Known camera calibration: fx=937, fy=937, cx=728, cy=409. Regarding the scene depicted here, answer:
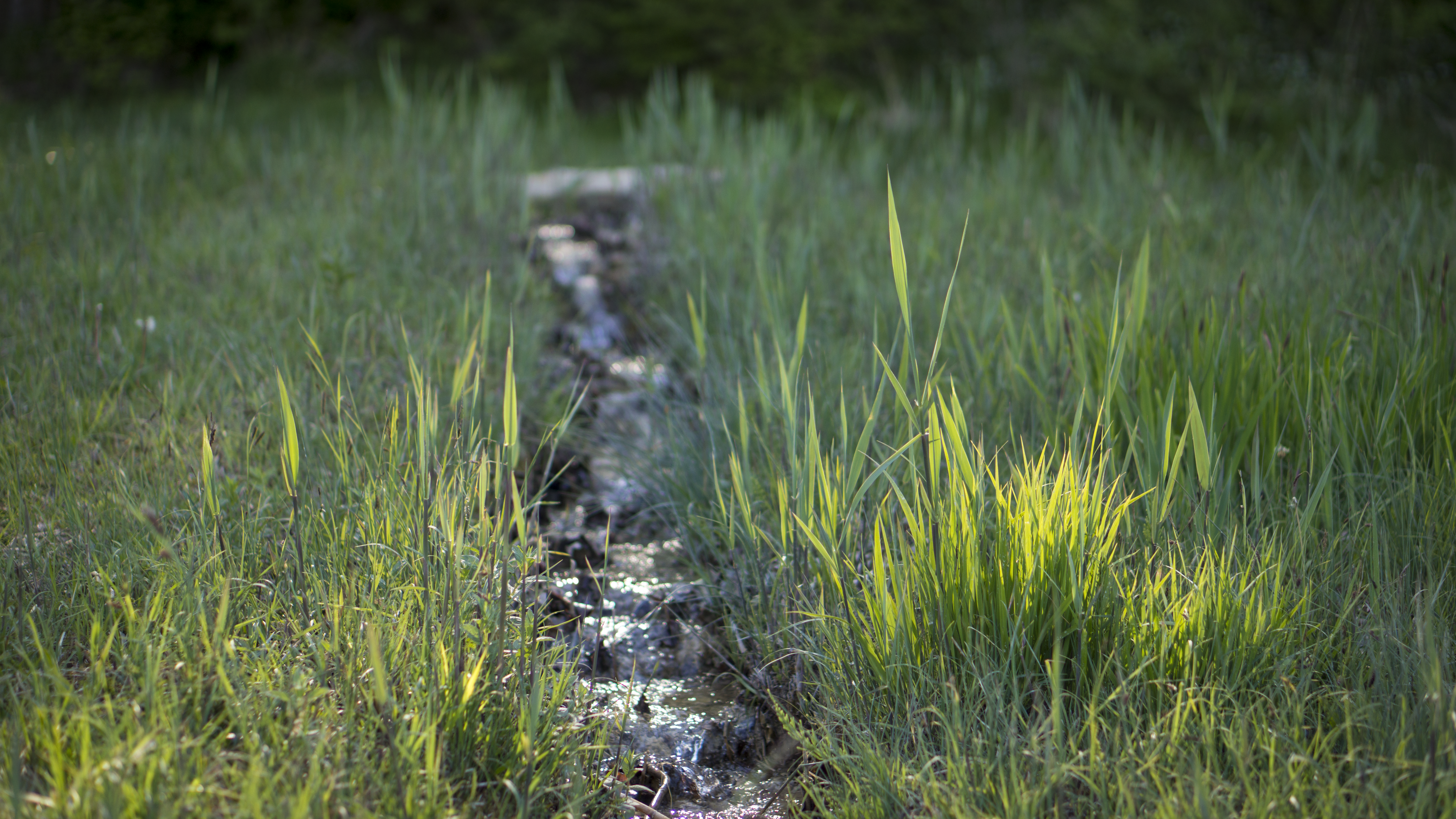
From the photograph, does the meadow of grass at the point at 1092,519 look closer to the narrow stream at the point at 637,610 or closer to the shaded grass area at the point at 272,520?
the narrow stream at the point at 637,610

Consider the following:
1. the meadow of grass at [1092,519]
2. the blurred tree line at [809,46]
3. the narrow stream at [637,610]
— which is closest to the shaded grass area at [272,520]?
the narrow stream at [637,610]

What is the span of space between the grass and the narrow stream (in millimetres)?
88

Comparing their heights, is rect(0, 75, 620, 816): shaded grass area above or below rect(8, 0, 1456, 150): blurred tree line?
below

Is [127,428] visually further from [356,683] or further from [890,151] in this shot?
[890,151]

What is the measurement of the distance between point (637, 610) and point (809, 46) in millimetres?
5759

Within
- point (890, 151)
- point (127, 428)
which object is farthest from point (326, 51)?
point (127, 428)

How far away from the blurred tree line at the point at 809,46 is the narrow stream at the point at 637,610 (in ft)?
11.1

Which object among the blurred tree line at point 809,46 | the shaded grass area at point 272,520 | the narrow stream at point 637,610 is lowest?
the narrow stream at point 637,610

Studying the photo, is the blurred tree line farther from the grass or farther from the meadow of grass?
the meadow of grass

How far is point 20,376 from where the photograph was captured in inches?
93.7

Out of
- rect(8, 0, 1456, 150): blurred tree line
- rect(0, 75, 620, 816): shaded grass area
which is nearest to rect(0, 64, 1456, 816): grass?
rect(0, 75, 620, 816): shaded grass area

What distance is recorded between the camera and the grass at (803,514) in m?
1.37

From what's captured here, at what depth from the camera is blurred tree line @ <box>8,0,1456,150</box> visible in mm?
5984

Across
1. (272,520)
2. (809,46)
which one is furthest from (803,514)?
(809,46)
